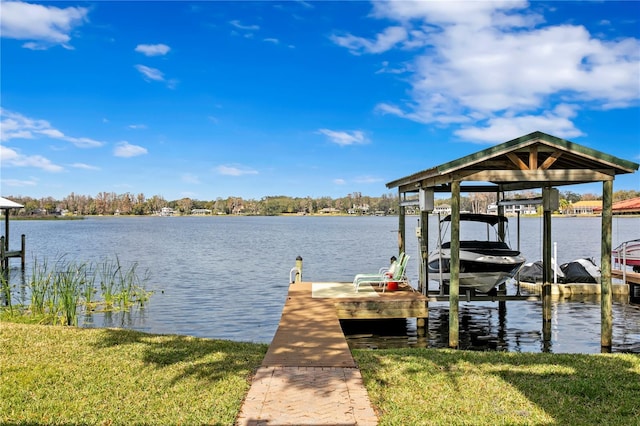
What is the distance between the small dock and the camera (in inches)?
211

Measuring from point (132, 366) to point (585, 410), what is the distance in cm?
547

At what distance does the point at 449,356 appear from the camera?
8078mm

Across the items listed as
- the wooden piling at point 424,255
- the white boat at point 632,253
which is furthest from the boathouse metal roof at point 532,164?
the white boat at point 632,253

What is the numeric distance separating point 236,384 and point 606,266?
764 centimetres

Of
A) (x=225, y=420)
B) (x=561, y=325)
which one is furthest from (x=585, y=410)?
(x=561, y=325)

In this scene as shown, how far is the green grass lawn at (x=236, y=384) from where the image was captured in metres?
5.49

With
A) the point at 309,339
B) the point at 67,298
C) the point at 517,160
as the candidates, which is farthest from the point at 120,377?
the point at 517,160

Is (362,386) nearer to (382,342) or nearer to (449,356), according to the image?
(449,356)

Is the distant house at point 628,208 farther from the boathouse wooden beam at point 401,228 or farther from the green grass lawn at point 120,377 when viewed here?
the green grass lawn at point 120,377

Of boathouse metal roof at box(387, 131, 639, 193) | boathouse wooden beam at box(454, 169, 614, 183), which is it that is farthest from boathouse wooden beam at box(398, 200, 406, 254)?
boathouse wooden beam at box(454, 169, 614, 183)

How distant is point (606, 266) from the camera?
407 inches

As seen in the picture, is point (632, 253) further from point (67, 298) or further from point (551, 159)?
point (67, 298)

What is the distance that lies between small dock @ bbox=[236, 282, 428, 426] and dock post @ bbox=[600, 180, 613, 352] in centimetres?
354

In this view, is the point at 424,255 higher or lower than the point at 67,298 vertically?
higher
